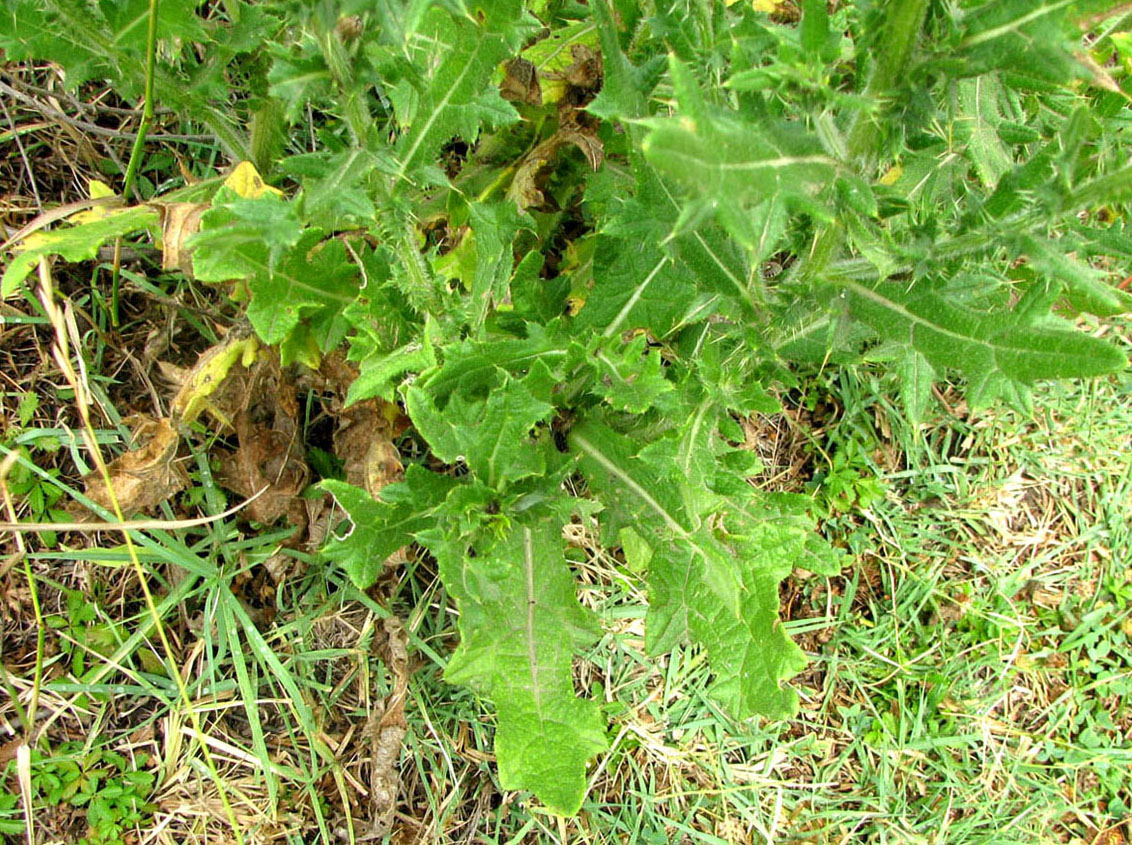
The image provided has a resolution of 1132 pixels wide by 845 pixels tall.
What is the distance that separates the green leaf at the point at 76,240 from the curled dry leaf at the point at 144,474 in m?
0.63

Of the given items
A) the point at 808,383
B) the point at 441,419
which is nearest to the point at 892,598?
the point at 808,383

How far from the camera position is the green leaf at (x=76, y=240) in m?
2.26

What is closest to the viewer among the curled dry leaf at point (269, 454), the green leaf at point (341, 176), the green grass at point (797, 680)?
the green leaf at point (341, 176)

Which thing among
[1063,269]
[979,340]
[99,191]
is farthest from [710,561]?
[99,191]

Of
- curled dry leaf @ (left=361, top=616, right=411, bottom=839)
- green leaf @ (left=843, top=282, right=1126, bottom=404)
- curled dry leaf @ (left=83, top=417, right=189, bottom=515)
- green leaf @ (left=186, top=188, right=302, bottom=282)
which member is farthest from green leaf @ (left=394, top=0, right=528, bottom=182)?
curled dry leaf @ (left=361, top=616, right=411, bottom=839)

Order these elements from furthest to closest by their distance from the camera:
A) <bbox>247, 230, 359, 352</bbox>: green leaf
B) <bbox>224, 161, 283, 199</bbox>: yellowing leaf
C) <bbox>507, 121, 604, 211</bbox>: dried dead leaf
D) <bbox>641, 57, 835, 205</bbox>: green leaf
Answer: <bbox>507, 121, 604, 211</bbox>: dried dead leaf
<bbox>224, 161, 283, 199</bbox>: yellowing leaf
<bbox>247, 230, 359, 352</bbox>: green leaf
<bbox>641, 57, 835, 205</bbox>: green leaf

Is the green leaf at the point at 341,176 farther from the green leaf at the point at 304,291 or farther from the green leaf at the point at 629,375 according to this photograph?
the green leaf at the point at 629,375

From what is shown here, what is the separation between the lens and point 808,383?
3678mm

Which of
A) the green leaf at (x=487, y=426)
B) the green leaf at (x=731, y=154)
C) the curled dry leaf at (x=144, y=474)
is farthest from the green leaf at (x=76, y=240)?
the green leaf at (x=731, y=154)

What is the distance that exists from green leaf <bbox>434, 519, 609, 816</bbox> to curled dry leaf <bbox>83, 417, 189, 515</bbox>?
1146mm

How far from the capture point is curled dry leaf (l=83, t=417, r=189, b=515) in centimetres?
285

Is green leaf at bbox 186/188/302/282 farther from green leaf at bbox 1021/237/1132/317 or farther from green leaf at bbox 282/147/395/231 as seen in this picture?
green leaf at bbox 1021/237/1132/317

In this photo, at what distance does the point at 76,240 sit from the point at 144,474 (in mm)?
831

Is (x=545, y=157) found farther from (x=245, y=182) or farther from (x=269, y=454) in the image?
(x=269, y=454)
